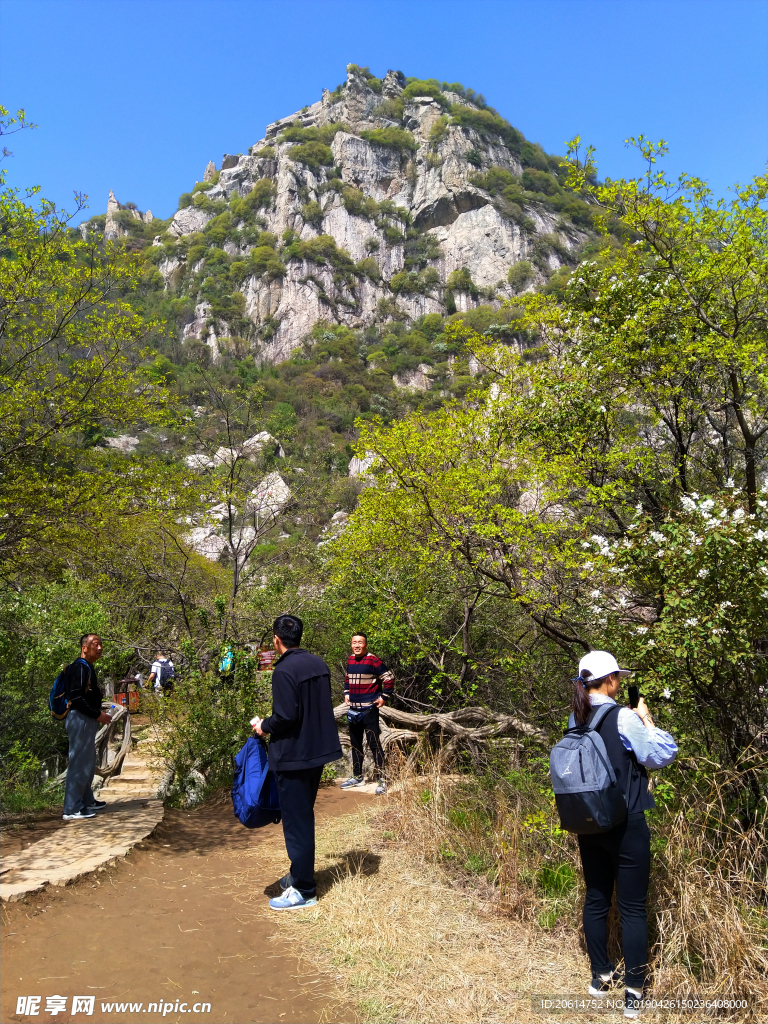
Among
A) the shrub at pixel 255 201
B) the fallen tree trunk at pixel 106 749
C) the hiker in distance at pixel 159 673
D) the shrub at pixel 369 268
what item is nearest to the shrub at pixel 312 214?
the shrub at pixel 255 201

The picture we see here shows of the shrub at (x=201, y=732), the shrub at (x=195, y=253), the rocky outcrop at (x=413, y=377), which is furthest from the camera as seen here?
the shrub at (x=195, y=253)

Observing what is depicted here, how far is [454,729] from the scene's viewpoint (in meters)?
6.99

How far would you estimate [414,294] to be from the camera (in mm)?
81062

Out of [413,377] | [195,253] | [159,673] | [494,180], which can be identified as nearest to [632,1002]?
[159,673]

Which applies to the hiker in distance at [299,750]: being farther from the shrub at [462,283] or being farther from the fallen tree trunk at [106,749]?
the shrub at [462,283]

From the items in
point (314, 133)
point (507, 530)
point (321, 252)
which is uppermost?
point (314, 133)

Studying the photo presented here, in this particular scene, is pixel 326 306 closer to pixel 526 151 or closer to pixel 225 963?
pixel 526 151

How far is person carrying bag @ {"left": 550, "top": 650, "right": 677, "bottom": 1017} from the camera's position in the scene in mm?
2588

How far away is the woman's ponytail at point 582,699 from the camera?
2.80m

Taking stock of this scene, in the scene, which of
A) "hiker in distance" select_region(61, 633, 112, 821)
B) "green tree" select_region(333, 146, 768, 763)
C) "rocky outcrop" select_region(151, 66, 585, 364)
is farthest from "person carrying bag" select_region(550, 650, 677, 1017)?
"rocky outcrop" select_region(151, 66, 585, 364)

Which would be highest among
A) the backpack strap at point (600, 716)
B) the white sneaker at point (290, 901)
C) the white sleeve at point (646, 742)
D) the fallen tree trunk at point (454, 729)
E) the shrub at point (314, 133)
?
the shrub at point (314, 133)

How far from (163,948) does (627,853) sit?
2.31 m

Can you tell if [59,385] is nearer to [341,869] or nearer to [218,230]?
[341,869]

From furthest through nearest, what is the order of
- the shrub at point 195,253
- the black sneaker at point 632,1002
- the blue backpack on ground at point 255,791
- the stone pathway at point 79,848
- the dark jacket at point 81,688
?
the shrub at point 195,253, the dark jacket at point 81,688, the blue backpack on ground at point 255,791, the stone pathway at point 79,848, the black sneaker at point 632,1002
